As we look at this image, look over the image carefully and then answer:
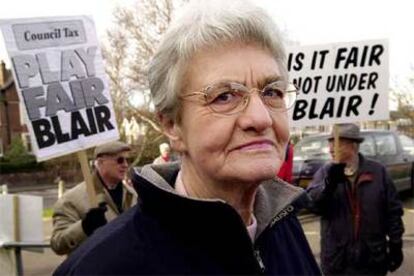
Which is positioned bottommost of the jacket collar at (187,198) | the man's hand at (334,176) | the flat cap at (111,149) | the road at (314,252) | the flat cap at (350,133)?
the road at (314,252)

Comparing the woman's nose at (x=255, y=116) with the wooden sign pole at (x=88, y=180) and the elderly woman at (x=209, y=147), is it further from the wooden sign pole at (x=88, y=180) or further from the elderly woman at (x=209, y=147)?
the wooden sign pole at (x=88, y=180)

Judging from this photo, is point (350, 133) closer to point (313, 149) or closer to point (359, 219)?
point (359, 219)

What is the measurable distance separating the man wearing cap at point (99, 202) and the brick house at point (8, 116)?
1694 inches

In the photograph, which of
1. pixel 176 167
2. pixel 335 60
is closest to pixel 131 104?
pixel 335 60

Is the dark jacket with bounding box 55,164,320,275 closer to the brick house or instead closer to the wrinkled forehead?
the wrinkled forehead

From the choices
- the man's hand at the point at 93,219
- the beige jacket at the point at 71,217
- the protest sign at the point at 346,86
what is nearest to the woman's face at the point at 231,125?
the man's hand at the point at 93,219

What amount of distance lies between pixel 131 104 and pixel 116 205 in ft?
62.5

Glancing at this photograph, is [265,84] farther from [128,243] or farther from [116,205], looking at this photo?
[116,205]

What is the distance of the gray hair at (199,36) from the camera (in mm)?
1413

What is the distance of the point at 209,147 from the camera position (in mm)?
1417

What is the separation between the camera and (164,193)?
1.36 m

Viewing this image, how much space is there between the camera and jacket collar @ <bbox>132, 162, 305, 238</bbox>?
136 cm

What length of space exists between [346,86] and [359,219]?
1454 millimetres

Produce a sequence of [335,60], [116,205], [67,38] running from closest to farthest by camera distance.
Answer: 1. [67,38]
2. [116,205]
3. [335,60]
